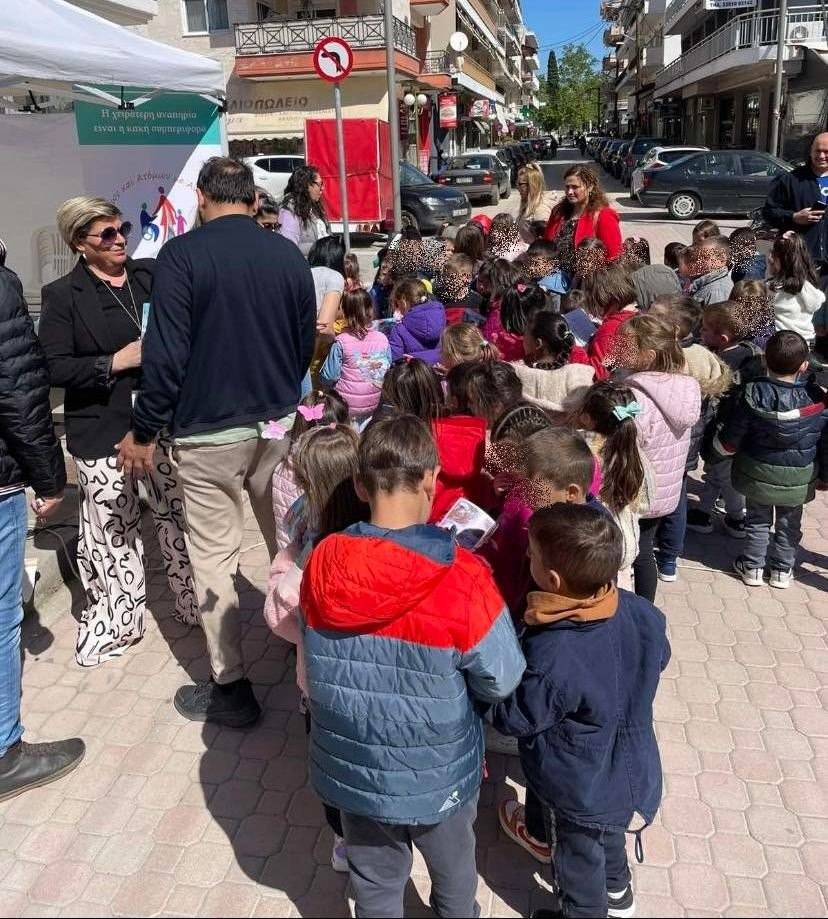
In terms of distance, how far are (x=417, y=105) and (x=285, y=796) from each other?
99.7 feet

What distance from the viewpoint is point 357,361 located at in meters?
4.37

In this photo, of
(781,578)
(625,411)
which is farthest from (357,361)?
(781,578)

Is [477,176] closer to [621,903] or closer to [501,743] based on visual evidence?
[501,743]

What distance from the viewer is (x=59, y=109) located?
25.3ft

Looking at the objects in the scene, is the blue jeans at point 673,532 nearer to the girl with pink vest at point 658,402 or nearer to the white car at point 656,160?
the girl with pink vest at point 658,402

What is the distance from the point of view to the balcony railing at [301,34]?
23312 mm

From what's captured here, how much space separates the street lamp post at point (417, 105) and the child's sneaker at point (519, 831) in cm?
2789

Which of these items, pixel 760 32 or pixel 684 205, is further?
pixel 760 32

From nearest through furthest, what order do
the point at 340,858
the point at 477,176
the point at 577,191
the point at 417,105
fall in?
the point at 340,858, the point at 577,191, the point at 477,176, the point at 417,105

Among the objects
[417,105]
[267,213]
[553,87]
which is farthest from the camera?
[553,87]

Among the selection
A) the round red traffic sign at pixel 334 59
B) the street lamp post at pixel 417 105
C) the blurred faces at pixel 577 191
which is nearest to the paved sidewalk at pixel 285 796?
the blurred faces at pixel 577 191

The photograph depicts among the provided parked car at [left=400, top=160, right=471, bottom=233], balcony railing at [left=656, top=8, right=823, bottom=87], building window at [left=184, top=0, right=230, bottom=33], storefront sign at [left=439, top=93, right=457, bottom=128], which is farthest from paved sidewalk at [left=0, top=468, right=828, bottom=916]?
storefront sign at [left=439, top=93, right=457, bottom=128]

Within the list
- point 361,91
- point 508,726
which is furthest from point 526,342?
point 361,91

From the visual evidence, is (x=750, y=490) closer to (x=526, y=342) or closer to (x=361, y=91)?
(x=526, y=342)
